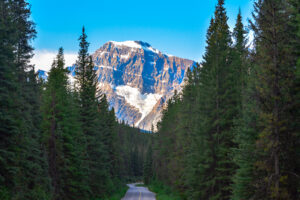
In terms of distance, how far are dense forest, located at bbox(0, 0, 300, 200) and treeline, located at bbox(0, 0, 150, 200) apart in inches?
3.3

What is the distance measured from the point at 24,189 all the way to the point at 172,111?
33.3m

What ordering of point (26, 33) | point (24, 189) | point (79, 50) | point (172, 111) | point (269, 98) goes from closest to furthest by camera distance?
point (269, 98)
point (24, 189)
point (26, 33)
point (79, 50)
point (172, 111)

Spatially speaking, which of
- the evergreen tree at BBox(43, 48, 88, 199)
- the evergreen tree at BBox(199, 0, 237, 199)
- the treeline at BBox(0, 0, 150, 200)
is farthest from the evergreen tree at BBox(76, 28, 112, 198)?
the evergreen tree at BBox(199, 0, 237, 199)

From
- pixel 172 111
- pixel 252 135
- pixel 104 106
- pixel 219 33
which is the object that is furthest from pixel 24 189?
pixel 172 111

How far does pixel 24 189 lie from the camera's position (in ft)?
57.9

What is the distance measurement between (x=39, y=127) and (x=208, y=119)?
41.7 feet

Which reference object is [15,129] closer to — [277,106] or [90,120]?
[277,106]

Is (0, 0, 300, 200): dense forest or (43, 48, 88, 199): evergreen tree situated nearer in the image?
(0, 0, 300, 200): dense forest

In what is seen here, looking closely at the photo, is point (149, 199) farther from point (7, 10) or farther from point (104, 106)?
point (7, 10)

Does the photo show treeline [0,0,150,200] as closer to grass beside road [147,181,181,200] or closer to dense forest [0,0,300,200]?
dense forest [0,0,300,200]

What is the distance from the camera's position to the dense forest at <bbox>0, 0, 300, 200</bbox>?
1342cm

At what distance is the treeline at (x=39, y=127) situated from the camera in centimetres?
1589

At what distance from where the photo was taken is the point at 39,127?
22.2 meters

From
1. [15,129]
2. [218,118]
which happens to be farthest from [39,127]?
[218,118]
